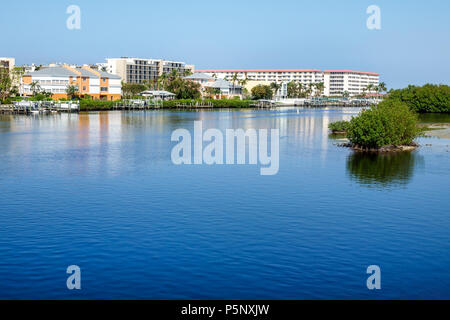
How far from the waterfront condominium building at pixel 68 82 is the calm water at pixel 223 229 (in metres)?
99.6

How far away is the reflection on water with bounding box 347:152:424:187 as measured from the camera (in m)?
39.7

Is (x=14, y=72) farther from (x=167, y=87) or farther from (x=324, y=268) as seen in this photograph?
(x=324, y=268)

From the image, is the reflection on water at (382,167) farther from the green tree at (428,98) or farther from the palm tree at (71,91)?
the palm tree at (71,91)

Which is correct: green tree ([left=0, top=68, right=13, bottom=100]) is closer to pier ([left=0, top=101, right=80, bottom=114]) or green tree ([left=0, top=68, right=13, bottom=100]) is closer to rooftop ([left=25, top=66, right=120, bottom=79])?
pier ([left=0, top=101, right=80, bottom=114])

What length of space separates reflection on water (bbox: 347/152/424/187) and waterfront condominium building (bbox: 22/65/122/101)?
105707 mm

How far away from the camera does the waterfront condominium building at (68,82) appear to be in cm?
14350

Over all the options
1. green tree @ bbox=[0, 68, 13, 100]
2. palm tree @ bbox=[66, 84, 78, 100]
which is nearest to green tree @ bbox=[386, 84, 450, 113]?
palm tree @ bbox=[66, 84, 78, 100]

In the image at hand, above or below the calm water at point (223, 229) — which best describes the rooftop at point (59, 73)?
above

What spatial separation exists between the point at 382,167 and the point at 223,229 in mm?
22772

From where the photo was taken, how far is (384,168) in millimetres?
44875

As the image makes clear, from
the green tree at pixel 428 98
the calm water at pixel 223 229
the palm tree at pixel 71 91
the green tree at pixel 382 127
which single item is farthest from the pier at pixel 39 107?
the green tree at pixel 382 127

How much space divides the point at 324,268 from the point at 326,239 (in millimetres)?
3807

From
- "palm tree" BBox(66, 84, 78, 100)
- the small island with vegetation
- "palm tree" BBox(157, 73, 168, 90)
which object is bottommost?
the small island with vegetation

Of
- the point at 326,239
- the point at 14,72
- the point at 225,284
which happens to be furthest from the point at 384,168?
the point at 14,72
